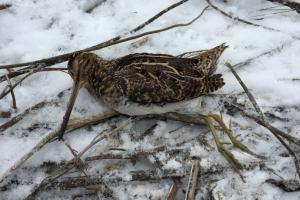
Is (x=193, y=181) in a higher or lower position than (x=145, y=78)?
lower

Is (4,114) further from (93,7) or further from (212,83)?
(212,83)

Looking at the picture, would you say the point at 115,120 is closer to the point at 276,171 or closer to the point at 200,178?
the point at 200,178

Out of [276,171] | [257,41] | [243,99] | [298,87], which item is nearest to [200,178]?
[276,171]

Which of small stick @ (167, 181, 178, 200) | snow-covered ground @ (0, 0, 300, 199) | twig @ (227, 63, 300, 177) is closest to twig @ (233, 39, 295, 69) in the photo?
snow-covered ground @ (0, 0, 300, 199)

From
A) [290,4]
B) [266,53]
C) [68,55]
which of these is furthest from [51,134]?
[290,4]

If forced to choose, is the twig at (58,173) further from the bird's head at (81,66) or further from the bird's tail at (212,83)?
the bird's tail at (212,83)

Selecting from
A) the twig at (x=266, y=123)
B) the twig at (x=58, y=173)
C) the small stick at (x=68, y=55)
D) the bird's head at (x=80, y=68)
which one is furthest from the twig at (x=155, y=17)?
the twig at (x=58, y=173)

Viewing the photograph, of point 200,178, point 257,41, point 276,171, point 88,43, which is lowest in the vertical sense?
point 276,171
